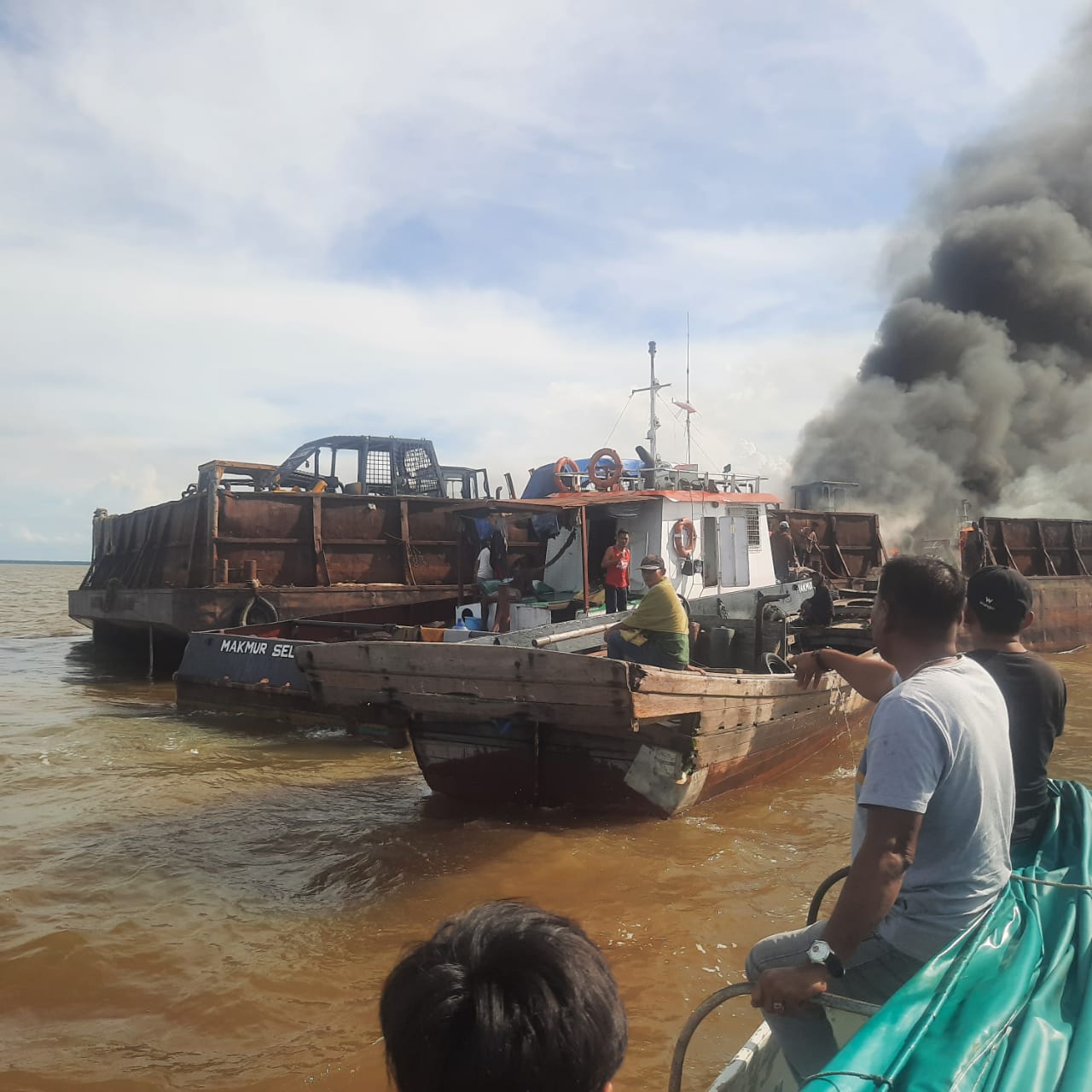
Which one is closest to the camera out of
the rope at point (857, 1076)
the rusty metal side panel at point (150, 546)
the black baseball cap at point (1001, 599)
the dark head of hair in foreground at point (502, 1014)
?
the dark head of hair in foreground at point (502, 1014)

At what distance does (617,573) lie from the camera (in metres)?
10.4

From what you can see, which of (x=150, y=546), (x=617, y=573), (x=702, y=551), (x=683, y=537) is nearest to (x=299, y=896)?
(x=617, y=573)

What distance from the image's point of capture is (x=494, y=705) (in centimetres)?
602

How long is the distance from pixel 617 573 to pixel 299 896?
19.6ft

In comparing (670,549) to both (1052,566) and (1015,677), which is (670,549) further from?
(1052,566)

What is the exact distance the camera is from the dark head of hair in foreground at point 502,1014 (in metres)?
1.01

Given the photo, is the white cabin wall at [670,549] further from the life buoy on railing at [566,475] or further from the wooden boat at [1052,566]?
the wooden boat at [1052,566]

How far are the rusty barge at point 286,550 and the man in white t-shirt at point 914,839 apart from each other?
A: 31.1 ft

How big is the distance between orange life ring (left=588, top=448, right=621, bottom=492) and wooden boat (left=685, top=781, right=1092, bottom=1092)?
1097cm

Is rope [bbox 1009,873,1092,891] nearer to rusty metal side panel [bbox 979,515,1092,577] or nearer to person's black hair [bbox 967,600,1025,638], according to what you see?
person's black hair [bbox 967,600,1025,638]

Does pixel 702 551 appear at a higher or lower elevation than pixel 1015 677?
higher

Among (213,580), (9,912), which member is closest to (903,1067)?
(9,912)

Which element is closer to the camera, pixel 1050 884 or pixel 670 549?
pixel 1050 884

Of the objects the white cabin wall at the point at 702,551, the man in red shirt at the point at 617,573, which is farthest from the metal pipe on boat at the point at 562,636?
the white cabin wall at the point at 702,551
